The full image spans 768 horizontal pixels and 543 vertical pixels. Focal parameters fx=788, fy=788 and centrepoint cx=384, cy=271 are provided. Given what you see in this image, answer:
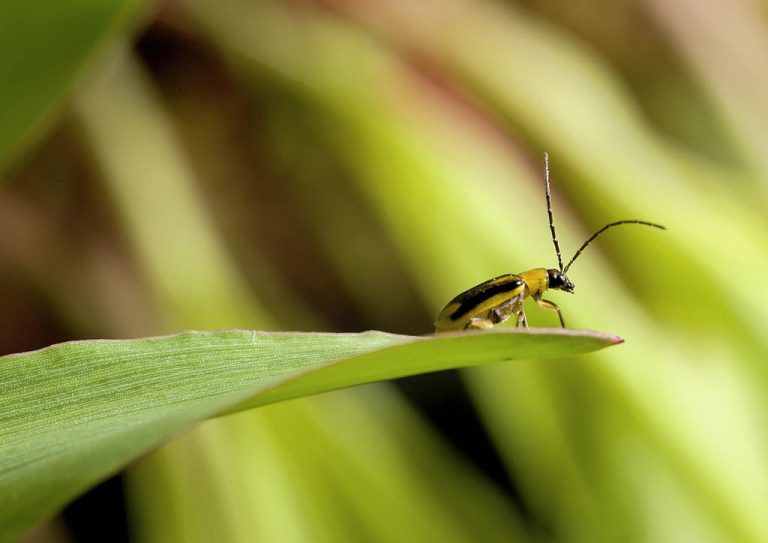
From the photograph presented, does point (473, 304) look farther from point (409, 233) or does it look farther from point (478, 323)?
point (409, 233)

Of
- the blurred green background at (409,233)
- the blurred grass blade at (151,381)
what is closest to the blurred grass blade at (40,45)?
the blurred green background at (409,233)

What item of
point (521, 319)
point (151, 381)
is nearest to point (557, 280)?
point (521, 319)

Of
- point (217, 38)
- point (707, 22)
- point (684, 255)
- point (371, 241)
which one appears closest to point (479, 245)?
point (684, 255)

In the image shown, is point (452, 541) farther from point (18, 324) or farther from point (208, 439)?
point (18, 324)

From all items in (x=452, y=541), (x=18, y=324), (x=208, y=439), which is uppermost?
(x=18, y=324)

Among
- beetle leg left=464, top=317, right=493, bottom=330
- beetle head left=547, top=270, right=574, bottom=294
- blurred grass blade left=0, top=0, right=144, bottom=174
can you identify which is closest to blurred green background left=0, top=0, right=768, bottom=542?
blurred grass blade left=0, top=0, right=144, bottom=174
